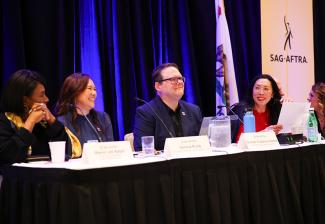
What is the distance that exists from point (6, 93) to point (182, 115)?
114 cm

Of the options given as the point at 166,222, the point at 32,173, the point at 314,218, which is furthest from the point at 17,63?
the point at 314,218

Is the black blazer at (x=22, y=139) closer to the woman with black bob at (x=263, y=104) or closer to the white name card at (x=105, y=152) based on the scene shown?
the white name card at (x=105, y=152)

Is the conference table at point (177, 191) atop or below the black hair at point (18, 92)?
below

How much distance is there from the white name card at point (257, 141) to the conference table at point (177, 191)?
0.08m

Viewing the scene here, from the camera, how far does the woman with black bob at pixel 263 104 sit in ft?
10.8

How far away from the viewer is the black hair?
2.39m

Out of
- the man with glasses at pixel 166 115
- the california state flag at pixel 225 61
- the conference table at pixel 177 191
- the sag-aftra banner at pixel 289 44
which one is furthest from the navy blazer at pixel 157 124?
the sag-aftra banner at pixel 289 44

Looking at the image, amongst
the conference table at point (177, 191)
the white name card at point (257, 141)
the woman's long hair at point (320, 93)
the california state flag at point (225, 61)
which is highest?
the california state flag at point (225, 61)

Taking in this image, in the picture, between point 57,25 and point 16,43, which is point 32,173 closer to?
point 16,43

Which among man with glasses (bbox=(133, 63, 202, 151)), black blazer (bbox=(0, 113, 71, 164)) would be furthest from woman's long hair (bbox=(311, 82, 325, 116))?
black blazer (bbox=(0, 113, 71, 164))

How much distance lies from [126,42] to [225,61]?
1.05 meters

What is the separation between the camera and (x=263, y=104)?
11.0 ft

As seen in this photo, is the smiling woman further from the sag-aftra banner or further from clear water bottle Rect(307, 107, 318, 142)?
the sag-aftra banner

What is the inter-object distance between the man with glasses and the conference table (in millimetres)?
781
